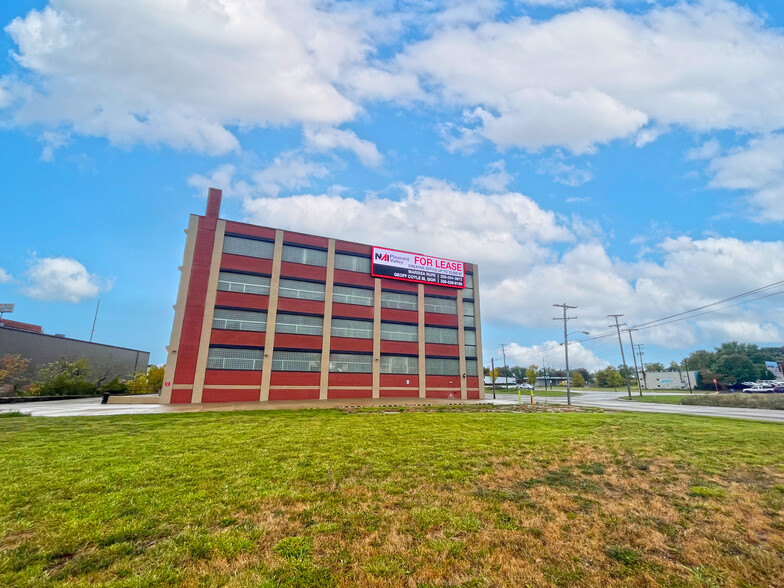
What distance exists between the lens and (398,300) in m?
43.5

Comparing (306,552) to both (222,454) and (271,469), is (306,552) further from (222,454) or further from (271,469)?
(222,454)

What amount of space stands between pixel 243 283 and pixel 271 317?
4.71 metres

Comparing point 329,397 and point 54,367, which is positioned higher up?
point 54,367

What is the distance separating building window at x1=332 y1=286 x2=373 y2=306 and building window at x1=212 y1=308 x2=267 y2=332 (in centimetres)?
841

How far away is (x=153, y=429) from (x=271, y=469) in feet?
31.9

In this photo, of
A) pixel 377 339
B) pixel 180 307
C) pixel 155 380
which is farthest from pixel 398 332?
pixel 155 380

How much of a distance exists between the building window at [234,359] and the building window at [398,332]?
1426 centimetres

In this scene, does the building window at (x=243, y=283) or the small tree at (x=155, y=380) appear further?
the small tree at (x=155, y=380)

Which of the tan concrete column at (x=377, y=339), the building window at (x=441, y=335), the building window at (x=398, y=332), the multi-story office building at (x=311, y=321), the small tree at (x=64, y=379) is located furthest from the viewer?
the building window at (x=441, y=335)

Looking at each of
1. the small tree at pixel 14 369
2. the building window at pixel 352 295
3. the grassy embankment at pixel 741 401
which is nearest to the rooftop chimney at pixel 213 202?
the building window at pixel 352 295

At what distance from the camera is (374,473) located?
791 centimetres

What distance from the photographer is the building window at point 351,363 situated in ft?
126

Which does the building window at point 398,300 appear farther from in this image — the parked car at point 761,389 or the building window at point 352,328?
the parked car at point 761,389

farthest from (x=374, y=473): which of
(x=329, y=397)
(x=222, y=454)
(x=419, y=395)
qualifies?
(x=419, y=395)
